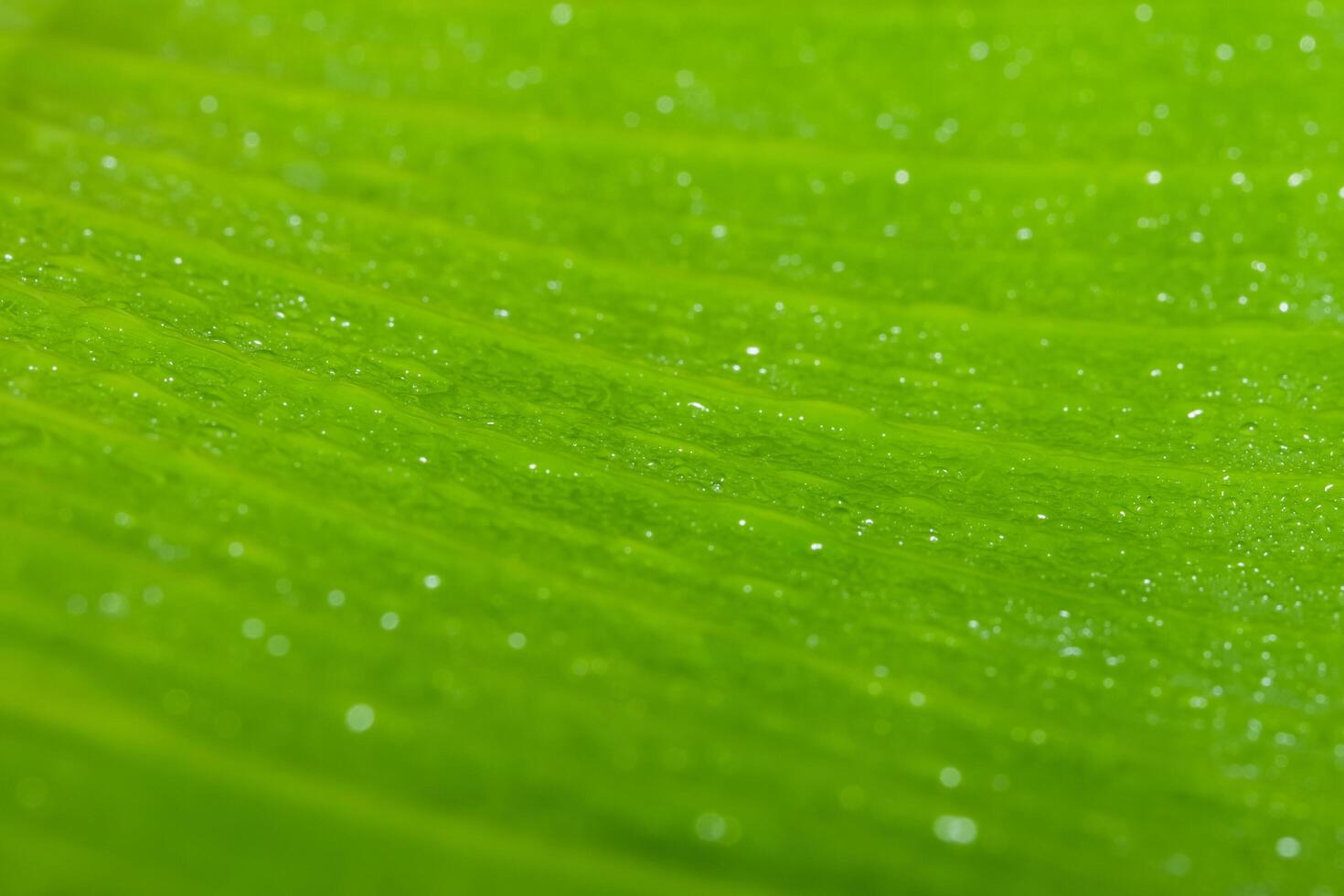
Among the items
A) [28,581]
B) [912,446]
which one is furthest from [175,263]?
[912,446]

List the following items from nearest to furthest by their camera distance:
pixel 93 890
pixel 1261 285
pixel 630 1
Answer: pixel 93 890 → pixel 1261 285 → pixel 630 1

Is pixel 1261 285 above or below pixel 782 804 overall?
above

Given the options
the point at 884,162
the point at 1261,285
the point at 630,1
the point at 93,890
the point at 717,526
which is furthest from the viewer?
the point at 630,1

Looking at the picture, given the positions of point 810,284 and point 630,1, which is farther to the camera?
point 630,1

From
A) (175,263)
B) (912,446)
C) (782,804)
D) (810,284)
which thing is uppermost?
(810,284)

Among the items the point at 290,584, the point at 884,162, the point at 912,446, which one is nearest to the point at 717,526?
the point at 912,446

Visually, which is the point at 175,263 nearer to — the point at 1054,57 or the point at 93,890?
the point at 93,890

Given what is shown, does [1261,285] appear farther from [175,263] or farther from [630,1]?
[175,263]
